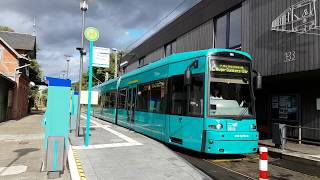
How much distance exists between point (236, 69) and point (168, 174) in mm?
4491

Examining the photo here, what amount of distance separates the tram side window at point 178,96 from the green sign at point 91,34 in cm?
302

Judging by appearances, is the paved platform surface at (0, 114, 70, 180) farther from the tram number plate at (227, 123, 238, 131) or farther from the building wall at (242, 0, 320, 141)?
the building wall at (242, 0, 320, 141)

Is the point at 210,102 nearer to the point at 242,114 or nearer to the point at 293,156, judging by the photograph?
the point at 242,114

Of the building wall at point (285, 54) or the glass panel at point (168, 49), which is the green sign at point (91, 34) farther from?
the glass panel at point (168, 49)

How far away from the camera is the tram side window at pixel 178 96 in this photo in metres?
11.7

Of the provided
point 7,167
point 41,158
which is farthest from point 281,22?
point 7,167

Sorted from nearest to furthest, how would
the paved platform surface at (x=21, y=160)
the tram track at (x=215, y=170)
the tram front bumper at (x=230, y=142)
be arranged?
the tram track at (x=215, y=170) → the paved platform surface at (x=21, y=160) → the tram front bumper at (x=230, y=142)

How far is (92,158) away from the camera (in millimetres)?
9898

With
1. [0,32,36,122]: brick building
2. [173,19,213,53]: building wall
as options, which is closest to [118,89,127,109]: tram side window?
[173,19,213,53]: building wall

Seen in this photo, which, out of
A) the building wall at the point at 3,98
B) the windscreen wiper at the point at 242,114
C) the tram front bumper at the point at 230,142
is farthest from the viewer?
the building wall at the point at 3,98

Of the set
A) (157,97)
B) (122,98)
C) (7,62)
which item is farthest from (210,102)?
(7,62)

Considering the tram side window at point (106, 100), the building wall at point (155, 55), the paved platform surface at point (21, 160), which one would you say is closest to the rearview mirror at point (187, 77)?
the paved platform surface at point (21, 160)

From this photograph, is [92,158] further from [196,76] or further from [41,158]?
[196,76]

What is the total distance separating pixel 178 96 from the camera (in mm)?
12086
